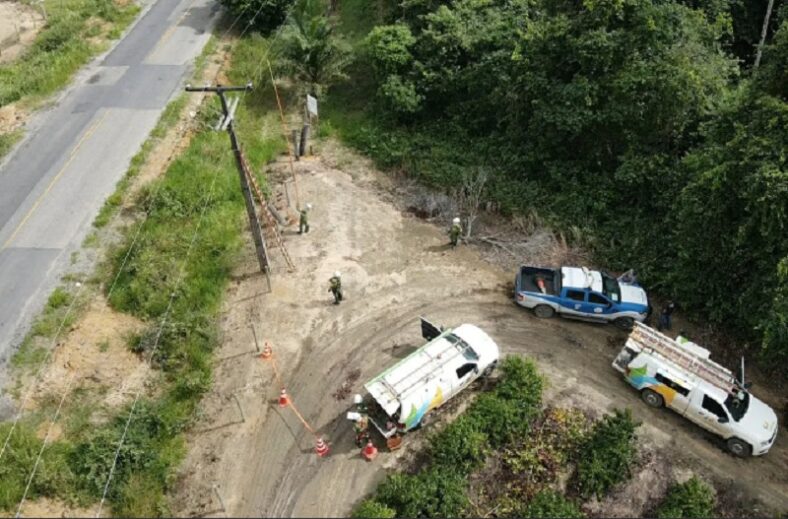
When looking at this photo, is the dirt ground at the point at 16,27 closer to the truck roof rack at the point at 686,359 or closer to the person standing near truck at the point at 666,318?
the truck roof rack at the point at 686,359

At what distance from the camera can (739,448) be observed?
1686 cm

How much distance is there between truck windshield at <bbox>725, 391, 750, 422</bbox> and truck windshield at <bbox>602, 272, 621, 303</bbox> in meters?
4.35

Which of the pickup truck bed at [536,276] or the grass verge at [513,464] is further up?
the pickup truck bed at [536,276]

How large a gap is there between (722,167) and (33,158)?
26.7 m

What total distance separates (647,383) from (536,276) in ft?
16.8

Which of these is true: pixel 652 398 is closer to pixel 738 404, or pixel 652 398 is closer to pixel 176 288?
pixel 738 404

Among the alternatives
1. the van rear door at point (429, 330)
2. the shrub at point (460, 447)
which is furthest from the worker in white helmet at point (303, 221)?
the shrub at point (460, 447)

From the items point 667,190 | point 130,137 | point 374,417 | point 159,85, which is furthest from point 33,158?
point 667,190

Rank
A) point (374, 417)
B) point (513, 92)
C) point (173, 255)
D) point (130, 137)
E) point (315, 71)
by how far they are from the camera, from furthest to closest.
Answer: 1. point (315, 71)
2. point (130, 137)
3. point (513, 92)
4. point (173, 255)
5. point (374, 417)

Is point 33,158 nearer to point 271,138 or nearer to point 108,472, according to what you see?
point 271,138

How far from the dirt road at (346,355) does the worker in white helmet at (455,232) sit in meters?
0.35

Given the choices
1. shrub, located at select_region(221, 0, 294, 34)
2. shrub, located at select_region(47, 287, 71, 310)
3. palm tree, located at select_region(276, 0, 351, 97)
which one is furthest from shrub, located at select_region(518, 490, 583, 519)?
shrub, located at select_region(221, 0, 294, 34)

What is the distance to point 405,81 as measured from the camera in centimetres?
2908

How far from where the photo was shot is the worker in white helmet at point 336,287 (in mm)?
20453
